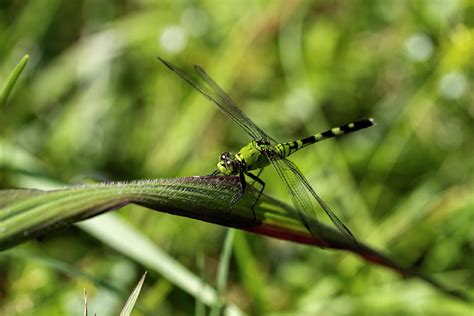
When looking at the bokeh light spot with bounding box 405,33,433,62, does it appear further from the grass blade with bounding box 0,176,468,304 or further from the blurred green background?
the grass blade with bounding box 0,176,468,304

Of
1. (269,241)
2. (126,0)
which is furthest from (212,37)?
(269,241)

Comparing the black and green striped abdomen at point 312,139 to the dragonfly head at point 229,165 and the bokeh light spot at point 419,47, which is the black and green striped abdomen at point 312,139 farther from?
the bokeh light spot at point 419,47

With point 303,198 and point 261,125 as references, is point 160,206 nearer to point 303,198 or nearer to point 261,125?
point 303,198

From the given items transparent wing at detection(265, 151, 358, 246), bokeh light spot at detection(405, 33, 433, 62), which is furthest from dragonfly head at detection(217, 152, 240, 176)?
bokeh light spot at detection(405, 33, 433, 62)

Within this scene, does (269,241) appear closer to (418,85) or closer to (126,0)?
(418,85)

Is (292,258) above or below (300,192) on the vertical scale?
above

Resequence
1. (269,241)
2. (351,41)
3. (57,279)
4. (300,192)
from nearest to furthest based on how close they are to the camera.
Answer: (300,192) → (57,279) → (269,241) → (351,41)

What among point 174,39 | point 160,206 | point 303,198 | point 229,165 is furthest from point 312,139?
point 160,206
